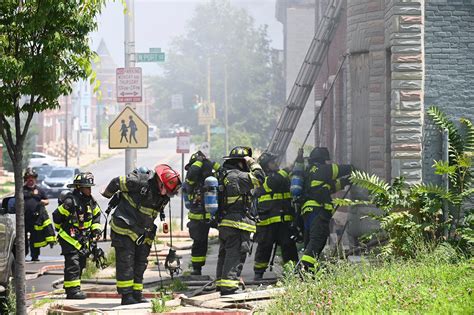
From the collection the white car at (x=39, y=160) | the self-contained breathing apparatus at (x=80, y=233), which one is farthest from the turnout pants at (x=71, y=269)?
the white car at (x=39, y=160)

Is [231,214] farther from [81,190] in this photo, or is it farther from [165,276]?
[165,276]

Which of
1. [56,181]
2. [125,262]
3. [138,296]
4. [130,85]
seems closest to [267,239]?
[138,296]

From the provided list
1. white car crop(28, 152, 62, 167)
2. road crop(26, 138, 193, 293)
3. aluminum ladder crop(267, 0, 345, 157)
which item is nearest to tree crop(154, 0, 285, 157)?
road crop(26, 138, 193, 293)

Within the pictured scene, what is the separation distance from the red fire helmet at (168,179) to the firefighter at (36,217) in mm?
7154

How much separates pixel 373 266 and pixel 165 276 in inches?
207

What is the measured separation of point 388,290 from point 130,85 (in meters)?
12.4

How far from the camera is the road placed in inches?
713

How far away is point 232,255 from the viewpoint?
552 inches

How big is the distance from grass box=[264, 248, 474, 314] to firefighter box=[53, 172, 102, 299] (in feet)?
12.7

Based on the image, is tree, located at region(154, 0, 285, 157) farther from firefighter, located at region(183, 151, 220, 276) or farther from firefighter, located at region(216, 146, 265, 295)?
firefighter, located at region(216, 146, 265, 295)

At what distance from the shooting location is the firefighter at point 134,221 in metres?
13.4

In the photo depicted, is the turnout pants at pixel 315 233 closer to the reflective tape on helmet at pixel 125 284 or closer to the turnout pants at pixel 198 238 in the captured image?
the turnout pants at pixel 198 238

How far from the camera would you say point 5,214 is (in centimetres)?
1334

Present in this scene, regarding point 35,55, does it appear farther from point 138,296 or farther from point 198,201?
point 198,201
